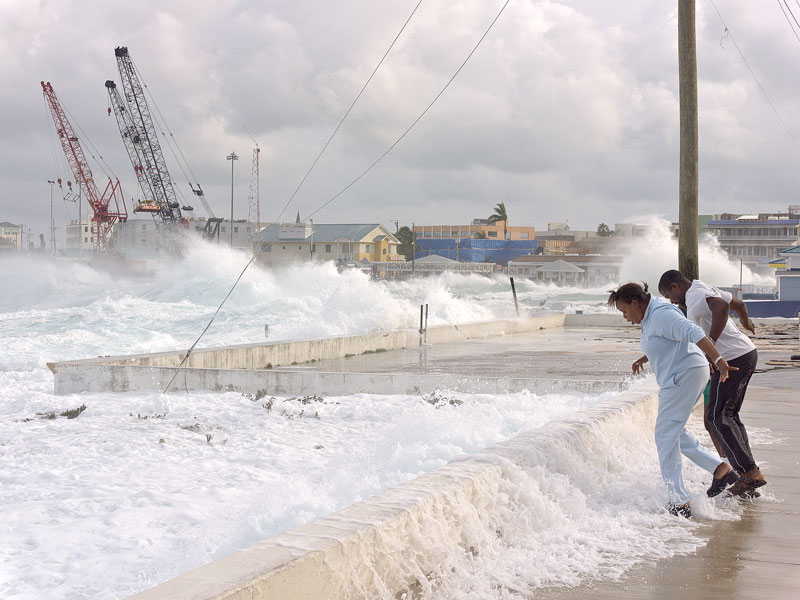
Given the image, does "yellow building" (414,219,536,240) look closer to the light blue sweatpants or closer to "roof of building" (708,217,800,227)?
"roof of building" (708,217,800,227)

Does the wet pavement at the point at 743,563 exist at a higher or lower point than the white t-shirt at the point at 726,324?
lower

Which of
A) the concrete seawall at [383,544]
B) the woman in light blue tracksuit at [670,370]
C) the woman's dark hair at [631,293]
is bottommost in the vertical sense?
the concrete seawall at [383,544]

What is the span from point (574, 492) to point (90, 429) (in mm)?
7640

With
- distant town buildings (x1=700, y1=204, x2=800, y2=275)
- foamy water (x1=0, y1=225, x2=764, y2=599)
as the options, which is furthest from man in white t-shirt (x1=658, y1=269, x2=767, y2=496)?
distant town buildings (x1=700, y1=204, x2=800, y2=275)

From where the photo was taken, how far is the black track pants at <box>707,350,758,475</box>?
225 inches

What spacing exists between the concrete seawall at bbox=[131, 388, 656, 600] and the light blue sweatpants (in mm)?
628

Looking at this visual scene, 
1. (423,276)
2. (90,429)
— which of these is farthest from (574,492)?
(423,276)

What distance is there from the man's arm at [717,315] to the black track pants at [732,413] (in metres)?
0.29

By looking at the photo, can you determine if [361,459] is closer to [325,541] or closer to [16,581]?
[16,581]

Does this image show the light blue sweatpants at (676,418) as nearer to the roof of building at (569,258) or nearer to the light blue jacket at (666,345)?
the light blue jacket at (666,345)

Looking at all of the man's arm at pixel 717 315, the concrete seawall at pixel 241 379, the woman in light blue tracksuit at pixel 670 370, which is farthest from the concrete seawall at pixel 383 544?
the concrete seawall at pixel 241 379

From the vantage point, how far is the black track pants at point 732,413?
571 cm

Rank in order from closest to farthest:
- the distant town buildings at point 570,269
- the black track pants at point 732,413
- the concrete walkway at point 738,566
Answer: the concrete walkway at point 738,566 → the black track pants at point 732,413 → the distant town buildings at point 570,269

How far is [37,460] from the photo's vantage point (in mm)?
9680
